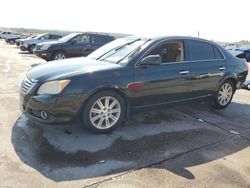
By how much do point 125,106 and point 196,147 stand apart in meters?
1.30

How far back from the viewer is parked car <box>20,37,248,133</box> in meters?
4.51

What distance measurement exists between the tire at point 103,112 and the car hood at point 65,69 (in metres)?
0.44

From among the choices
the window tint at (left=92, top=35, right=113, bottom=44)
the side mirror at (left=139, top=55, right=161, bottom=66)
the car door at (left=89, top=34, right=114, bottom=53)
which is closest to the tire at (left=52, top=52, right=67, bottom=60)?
the car door at (left=89, top=34, right=114, bottom=53)

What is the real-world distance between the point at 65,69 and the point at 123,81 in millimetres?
936

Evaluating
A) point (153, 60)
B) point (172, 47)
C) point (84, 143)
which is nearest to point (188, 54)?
point (172, 47)

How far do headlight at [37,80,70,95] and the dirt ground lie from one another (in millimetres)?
571

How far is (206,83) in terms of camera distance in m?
6.18

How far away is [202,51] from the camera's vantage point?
6.18 metres

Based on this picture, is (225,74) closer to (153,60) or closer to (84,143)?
(153,60)

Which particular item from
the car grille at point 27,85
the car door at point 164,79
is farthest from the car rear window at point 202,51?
the car grille at point 27,85

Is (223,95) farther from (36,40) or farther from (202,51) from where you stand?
(36,40)

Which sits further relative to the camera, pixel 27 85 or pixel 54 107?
pixel 27 85

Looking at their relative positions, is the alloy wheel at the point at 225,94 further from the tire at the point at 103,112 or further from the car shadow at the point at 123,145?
the tire at the point at 103,112

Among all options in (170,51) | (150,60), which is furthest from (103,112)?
(170,51)
